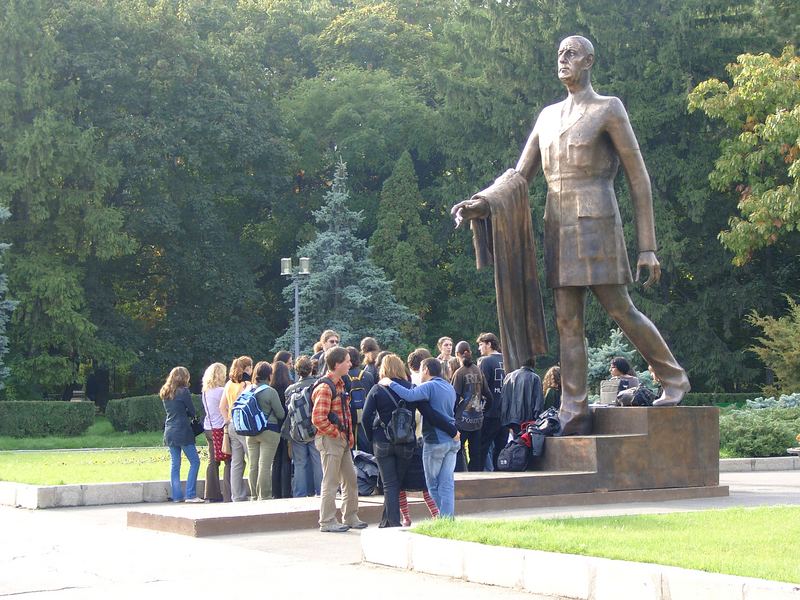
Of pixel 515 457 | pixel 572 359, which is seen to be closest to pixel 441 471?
pixel 515 457

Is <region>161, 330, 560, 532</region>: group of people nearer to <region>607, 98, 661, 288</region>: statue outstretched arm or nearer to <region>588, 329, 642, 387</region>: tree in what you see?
<region>607, 98, 661, 288</region>: statue outstretched arm

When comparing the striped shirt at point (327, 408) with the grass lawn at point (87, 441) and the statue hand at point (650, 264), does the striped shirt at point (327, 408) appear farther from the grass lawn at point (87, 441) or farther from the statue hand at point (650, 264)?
the grass lawn at point (87, 441)

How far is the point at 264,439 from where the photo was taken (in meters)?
14.0

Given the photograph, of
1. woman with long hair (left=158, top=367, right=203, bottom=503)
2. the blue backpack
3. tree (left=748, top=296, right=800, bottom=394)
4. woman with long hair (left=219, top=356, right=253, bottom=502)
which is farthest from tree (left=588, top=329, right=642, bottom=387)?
the blue backpack

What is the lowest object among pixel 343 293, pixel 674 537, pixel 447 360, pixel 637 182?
pixel 674 537

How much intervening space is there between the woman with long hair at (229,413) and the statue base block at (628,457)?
2860 mm

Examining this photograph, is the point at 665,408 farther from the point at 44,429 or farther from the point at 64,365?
the point at 64,365

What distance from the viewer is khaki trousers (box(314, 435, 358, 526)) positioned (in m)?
11.7

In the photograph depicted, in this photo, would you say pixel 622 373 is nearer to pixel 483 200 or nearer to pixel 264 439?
pixel 483 200

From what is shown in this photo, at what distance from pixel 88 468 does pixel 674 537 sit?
12478 mm

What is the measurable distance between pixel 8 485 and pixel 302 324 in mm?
28237

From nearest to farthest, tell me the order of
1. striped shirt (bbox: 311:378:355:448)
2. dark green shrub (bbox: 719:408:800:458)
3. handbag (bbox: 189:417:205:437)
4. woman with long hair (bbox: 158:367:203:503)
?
striped shirt (bbox: 311:378:355:448) → woman with long hair (bbox: 158:367:203:503) → handbag (bbox: 189:417:205:437) → dark green shrub (bbox: 719:408:800:458)

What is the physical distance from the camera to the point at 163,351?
44969 millimetres

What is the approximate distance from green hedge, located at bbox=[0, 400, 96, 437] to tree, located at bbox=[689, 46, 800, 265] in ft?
61.6
